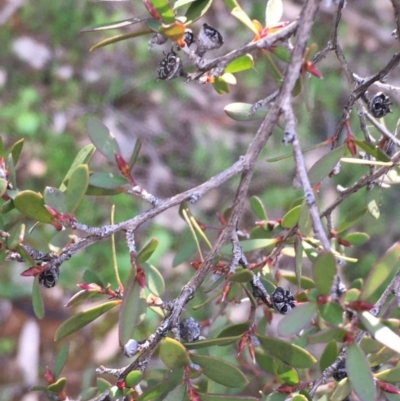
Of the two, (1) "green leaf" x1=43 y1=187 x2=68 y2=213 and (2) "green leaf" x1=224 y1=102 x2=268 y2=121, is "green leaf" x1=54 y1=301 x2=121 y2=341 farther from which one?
(2) "green leaf" x1=224 y1=102 x2=268 y2=121

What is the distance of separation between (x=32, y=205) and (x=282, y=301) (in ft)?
1.13

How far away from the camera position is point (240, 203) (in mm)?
672

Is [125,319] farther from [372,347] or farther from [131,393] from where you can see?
[372,347]

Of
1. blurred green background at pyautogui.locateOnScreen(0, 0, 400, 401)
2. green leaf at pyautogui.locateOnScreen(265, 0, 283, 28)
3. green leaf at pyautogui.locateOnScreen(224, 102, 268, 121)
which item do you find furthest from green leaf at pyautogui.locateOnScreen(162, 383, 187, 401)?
blurred green background at pyautogui.locateOnScreen(0, 0, 400, 401)

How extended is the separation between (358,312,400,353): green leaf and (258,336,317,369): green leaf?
13cm

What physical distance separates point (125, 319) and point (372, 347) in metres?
0.29

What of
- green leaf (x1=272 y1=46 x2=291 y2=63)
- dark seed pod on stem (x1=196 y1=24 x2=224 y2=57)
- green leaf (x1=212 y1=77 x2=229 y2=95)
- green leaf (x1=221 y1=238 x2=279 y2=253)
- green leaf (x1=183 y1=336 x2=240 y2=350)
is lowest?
green leaf (x1=183 y1=336 x2=240 y2=350)

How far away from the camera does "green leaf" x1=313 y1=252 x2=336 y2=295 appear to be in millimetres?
495

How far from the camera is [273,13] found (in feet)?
2.31

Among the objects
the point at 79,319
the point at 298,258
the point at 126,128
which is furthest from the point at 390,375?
the point at 126,128

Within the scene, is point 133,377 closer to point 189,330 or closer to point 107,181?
point 189,330

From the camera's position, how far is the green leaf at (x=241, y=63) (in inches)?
26.8

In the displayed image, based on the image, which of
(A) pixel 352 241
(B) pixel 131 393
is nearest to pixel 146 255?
(B) pixel 131 393

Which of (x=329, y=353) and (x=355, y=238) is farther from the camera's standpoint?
(x=355, y=238)
